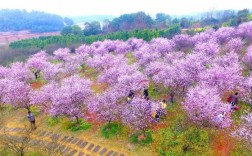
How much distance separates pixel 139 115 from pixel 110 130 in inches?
201

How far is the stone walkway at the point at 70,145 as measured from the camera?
73.5 ft

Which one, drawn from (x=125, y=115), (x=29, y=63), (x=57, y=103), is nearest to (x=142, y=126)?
(x=125, y=115)

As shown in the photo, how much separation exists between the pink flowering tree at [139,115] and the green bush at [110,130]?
9.51 ft

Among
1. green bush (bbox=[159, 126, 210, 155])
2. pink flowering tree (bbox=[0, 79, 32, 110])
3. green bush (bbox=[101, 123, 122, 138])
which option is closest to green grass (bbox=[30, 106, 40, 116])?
pink flowering tree (bbox=[0, 79, 32, 110])

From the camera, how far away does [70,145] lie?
24.2 meters

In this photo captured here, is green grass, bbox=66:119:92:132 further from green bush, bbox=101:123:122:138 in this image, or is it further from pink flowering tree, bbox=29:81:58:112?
pink flowering tree, bbox=29:81:58:112

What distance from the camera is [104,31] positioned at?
112 metres

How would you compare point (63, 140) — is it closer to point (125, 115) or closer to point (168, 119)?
point (125, 115)

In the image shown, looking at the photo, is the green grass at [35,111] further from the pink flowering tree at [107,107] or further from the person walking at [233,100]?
the person walking at [233,100]

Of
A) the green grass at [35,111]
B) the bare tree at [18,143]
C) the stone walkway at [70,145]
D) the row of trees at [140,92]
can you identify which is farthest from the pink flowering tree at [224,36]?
the bare tree at [18,143]

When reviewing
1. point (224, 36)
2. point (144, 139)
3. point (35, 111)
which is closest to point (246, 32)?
point (224, 36)

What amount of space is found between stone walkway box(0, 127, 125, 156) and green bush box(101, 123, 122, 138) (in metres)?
1.90

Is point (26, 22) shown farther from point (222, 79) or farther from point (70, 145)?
point (222, 79)

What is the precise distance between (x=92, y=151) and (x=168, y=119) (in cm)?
979
